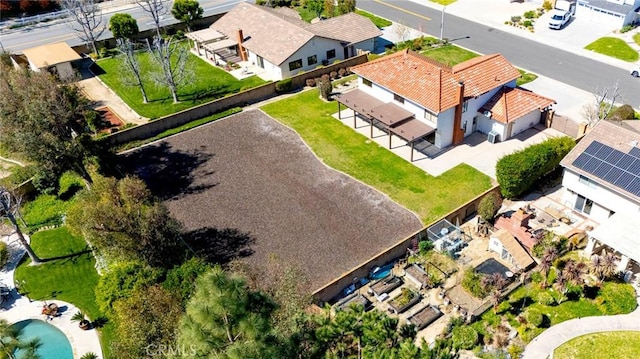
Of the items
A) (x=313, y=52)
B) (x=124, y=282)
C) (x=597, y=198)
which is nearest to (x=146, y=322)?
(x=124, y=282)

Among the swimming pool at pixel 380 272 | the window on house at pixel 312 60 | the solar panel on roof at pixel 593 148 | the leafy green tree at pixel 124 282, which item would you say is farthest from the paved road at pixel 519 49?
the leafy green tree at pixel 124 282

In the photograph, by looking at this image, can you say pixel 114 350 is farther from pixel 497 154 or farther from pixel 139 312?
pixel 497 154

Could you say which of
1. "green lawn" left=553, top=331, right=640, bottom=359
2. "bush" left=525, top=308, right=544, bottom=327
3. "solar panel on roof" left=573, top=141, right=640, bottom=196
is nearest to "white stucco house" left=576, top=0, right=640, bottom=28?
"solar panel on roof" left=573, top=141, right=640, bottom=196

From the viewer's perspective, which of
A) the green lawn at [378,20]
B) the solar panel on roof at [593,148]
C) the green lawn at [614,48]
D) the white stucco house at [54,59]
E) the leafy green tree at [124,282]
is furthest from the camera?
the green lawn at [378,20]

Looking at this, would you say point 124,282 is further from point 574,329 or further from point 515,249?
point 574,329

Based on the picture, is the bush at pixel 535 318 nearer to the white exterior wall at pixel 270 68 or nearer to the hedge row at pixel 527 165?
the hedge row at pixel 527 165

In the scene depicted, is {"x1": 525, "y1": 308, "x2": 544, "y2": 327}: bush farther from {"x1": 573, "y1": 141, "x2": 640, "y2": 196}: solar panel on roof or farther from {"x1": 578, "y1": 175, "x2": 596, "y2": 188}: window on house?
{"x1": 578, "y1": 175, "x2": 596, "y2": 188}: window on house

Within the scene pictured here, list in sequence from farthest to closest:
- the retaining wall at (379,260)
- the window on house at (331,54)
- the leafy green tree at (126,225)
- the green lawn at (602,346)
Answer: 1. the window on house at (331,54)
2. the retaining wall at (379,260)
3. the leafy green tree at (126,225)
4. the green lawn at (602,346)

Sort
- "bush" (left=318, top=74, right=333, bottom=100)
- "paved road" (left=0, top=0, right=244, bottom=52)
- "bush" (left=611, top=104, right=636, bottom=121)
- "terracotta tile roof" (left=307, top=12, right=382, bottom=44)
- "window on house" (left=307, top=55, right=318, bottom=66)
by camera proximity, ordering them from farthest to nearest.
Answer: "paved road" (left=0, top=0, right=244, bottom=52)
"terracotta tile roof" (left=307, top=12, right=382, bottom=44)
"window on house" (left=307, top=55, right=318, bottom=66)
"bush" (left=318, top=74, right=333, bottom=100)
"bush" (left=611, top=104, right=636, bottom=121)
